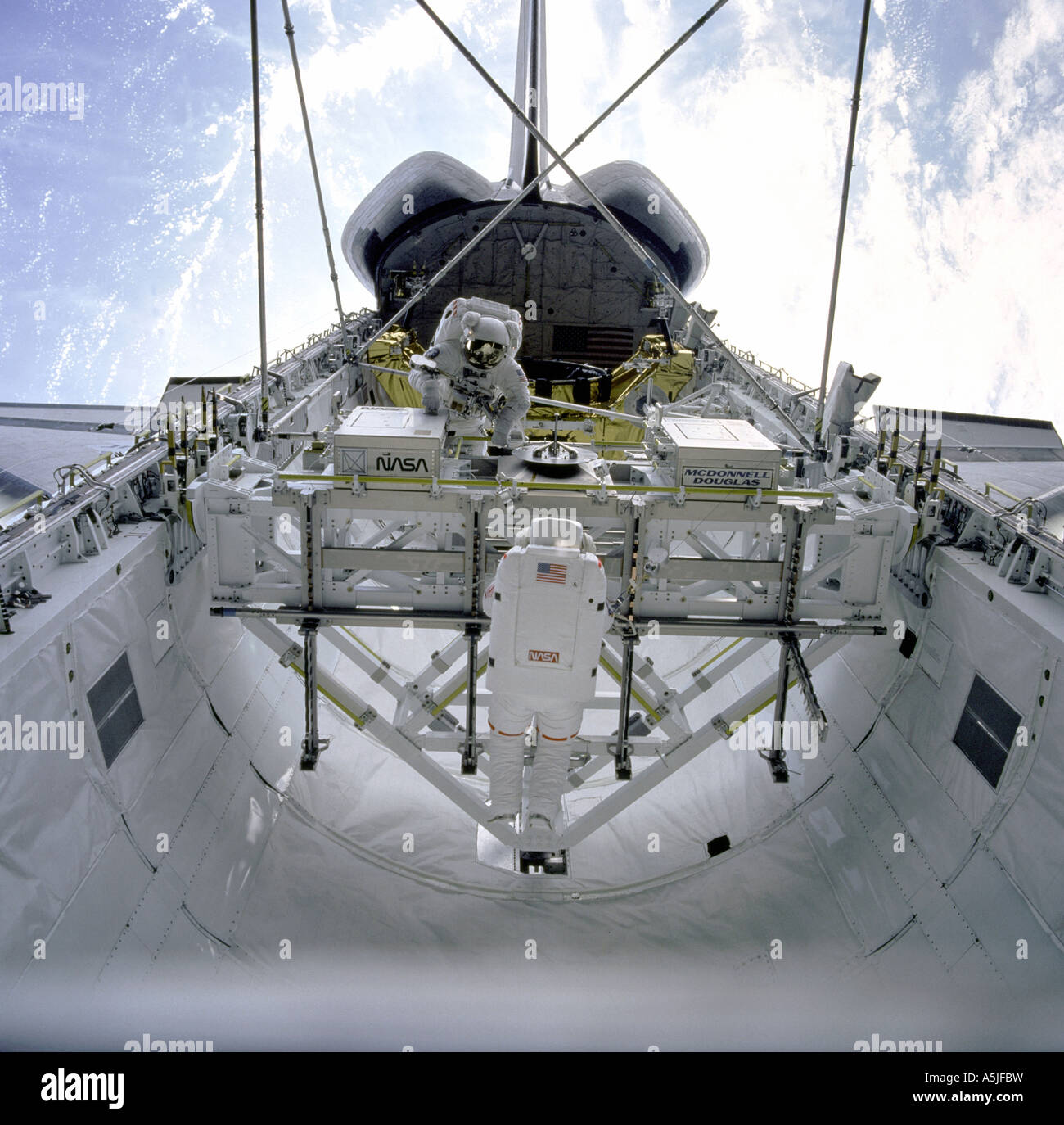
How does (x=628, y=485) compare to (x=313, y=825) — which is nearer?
(x=628, y=485)

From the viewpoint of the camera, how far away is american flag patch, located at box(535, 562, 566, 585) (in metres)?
3.78

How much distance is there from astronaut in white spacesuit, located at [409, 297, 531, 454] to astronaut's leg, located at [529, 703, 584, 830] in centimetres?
193

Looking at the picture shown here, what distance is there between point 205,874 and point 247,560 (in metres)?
1.95

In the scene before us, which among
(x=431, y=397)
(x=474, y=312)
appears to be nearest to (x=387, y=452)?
(x=431, y=397)

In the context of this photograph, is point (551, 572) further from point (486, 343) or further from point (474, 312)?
point (474, 312)

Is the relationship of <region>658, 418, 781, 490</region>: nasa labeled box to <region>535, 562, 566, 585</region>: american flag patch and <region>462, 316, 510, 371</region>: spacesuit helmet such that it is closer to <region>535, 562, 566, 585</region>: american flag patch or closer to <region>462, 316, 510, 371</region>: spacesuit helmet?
<region>535, 562, 566, 585</region>: american flag patch

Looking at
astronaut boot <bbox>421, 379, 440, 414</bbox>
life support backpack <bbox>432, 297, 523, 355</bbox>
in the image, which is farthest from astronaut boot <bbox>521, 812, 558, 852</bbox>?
life support backpack <bbox>432, 297, 523, 355</bbox>

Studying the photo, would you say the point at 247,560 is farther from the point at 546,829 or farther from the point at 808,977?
the point at 808,977

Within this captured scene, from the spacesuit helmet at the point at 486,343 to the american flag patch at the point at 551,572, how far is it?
248 cm

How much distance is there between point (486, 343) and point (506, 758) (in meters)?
2.90
